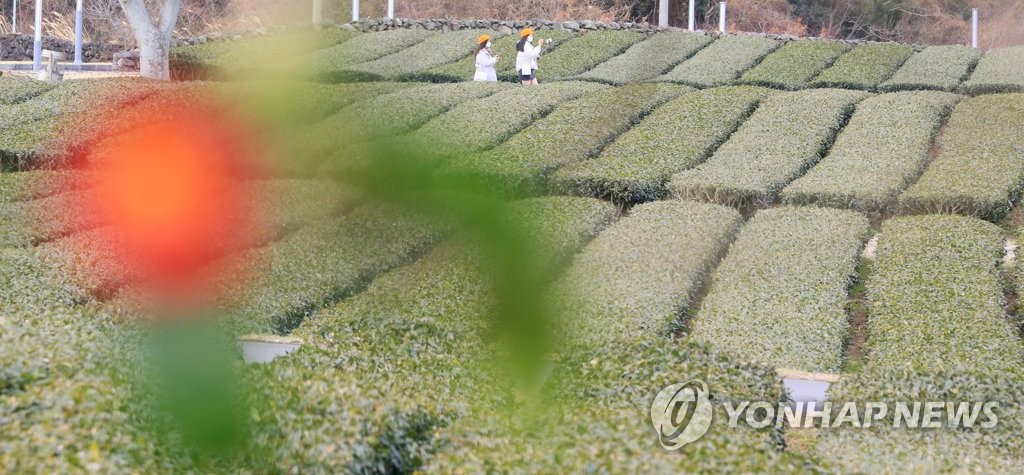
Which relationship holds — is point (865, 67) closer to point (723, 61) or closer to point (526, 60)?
point (723, 61)

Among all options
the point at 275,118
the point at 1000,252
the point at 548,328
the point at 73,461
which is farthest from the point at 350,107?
the point at 1000,252

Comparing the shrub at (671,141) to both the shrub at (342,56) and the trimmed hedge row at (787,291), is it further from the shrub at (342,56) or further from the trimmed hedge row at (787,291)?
the shrub at (342,56)

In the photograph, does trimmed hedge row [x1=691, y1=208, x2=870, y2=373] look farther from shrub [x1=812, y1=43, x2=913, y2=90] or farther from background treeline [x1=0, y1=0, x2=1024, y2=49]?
shrub [x1=812, y1=43, x2=913, y2=90]

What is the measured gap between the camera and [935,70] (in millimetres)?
15562

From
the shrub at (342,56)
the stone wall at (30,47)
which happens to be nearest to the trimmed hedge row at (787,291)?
the shrub at (342,56)

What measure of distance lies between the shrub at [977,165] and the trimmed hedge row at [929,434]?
4.36 m

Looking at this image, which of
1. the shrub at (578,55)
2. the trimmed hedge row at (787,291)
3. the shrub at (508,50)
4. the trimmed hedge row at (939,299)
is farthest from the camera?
the shrub at (508,50)

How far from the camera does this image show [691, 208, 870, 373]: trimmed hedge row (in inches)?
244

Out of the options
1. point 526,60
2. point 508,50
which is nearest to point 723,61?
point 526,60

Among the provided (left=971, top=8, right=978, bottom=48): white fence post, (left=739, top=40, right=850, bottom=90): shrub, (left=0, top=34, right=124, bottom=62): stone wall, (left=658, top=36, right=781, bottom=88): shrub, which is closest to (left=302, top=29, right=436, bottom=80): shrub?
(left=971, top=8, right=978, bottom=48): white fence post

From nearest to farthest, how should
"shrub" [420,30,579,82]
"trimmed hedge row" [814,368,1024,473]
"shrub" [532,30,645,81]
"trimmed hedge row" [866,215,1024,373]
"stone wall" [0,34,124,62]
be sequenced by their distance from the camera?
"trimmed hedge row" [814,368,1024,473] < "trimmed hedge row" [866,215,1024,373] < "shrub" [532,30,645,81] < "shrub" [420,30,579,82] < "stone wall" [0,34,124,62]

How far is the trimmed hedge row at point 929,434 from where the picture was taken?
145 inches

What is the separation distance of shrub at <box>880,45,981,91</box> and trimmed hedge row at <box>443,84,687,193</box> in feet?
48.2

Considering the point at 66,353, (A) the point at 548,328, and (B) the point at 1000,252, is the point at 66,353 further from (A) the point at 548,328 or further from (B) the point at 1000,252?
(B) the point at 1000,252
